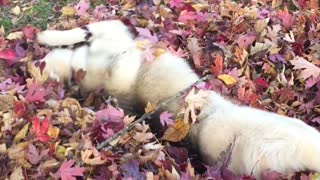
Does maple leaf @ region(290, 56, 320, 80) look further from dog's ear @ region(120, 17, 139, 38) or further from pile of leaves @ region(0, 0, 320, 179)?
dog's ear @ region(120, 17, 139, 38)

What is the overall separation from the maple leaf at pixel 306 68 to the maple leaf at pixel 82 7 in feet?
5.71

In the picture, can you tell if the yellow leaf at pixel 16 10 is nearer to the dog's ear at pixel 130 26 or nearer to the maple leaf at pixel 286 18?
the dog's ear at pixel 130 26

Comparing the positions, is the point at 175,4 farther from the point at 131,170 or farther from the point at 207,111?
the point at 131,170

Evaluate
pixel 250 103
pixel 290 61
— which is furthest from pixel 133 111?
pixel 290 61

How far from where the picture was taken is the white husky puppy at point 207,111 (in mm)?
2898

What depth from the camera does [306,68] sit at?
396 cm

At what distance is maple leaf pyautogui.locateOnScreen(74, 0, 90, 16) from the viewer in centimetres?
490

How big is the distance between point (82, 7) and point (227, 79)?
5.21 feet

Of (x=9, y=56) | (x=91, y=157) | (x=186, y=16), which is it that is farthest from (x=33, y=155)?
(x=186, y=16)

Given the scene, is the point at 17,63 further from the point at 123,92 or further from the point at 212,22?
the point at 212,22

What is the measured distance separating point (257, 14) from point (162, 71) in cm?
128

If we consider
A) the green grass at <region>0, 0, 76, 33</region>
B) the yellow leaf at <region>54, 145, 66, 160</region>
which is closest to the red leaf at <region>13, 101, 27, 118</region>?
the yellow leaf at <region>54, 145, 66, 160</region>

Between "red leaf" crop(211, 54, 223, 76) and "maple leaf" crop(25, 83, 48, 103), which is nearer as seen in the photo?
"maple leaf" crop(25, 83, 48, 103)

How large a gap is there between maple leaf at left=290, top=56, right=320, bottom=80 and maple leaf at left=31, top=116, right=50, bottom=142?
163 cm
